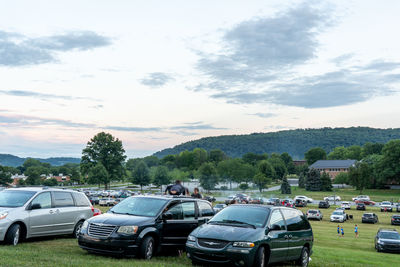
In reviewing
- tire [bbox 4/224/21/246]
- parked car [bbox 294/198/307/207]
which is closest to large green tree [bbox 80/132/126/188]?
parked car [bbox 294/198/307/207]

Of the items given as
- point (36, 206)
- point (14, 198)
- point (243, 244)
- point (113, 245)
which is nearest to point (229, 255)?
point (243, 244)

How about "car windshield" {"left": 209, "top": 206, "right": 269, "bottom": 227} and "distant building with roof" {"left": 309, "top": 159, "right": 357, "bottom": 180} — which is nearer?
"car windshield" {"left": 209, "top": 206, "right": 269, "bottom": 227}

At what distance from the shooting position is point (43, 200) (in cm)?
1352

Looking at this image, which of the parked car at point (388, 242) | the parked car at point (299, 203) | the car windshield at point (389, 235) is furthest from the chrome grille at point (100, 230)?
the parked car at point (299, 203)

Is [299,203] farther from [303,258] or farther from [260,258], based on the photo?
[260,258]

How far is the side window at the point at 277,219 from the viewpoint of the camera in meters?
11.1

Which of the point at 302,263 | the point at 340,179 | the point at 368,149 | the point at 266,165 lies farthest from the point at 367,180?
the point at 302,263

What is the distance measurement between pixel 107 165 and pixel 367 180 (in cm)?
6720

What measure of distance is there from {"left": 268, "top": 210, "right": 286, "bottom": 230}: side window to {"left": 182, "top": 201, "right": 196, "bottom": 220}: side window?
2.85 m

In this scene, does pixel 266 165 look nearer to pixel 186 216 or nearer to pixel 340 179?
pixel 340 179

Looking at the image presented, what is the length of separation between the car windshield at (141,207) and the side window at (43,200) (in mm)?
2571

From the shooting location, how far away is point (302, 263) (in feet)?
41.0

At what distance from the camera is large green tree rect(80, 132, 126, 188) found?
98.7m

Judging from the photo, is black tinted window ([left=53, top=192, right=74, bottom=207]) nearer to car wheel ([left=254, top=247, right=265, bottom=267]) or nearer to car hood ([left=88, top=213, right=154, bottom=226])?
car hood ([left=88, top=213, right=154, bottom=226])
